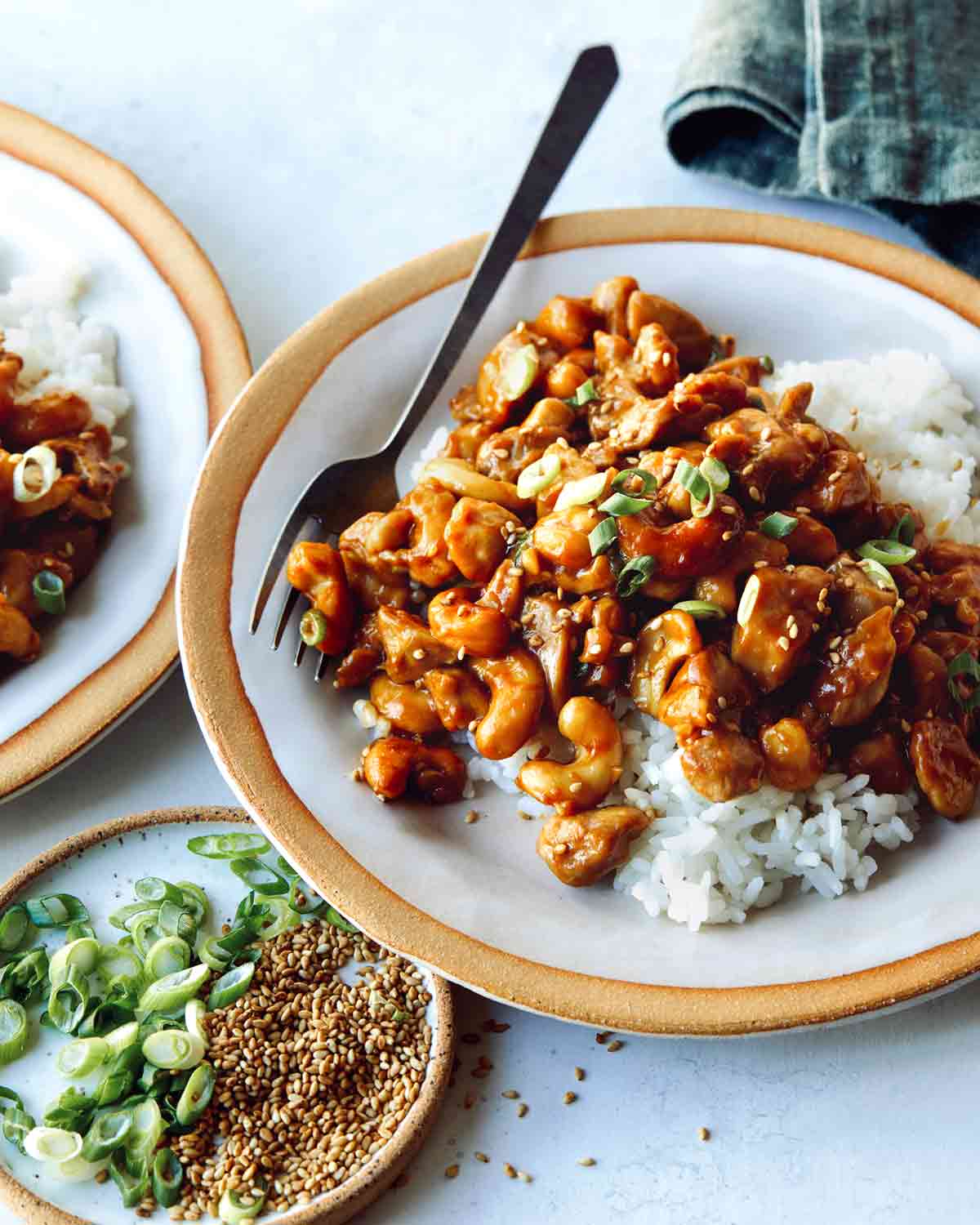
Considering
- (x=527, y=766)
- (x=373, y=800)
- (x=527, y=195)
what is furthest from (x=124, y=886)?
(x=527, y=195)

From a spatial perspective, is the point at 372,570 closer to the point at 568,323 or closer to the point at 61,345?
the point at 568,323

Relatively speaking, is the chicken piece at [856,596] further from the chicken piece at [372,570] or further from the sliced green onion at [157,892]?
the sliced green onion at [157,892]

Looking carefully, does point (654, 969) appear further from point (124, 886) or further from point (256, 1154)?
point (124, 886)

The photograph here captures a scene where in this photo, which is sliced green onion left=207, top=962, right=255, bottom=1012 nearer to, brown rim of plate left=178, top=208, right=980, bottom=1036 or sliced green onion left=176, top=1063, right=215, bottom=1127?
sliced green onion left=176, top=1063, right=215, bottom=1127

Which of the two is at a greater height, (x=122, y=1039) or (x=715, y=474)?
(x=715, y=474)

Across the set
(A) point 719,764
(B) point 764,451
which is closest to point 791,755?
(A) point 719,764

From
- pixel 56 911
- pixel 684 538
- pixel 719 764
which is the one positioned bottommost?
pixel 56 911
